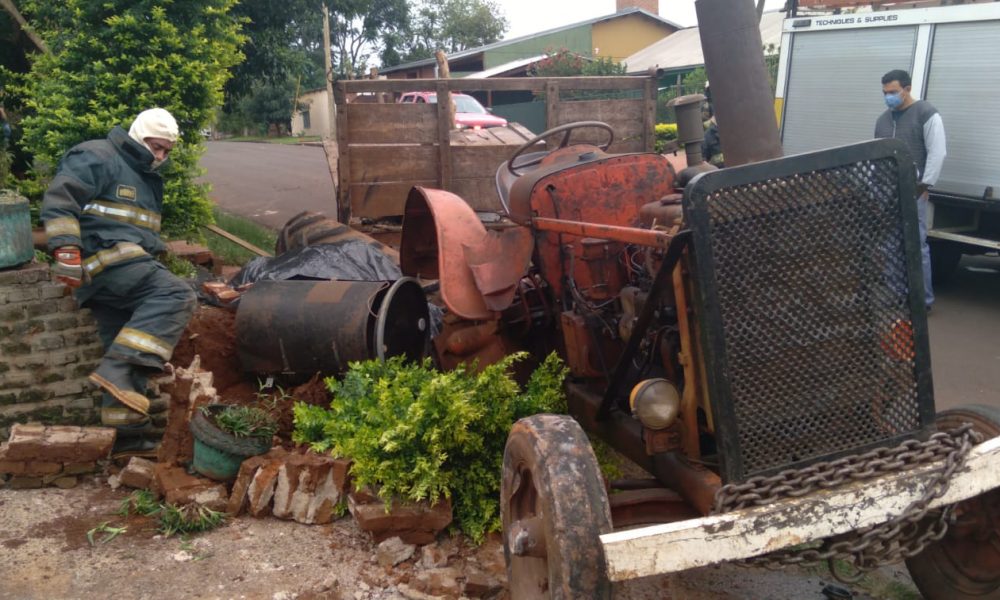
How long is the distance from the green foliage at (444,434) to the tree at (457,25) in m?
49.4

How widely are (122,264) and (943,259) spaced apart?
743cm

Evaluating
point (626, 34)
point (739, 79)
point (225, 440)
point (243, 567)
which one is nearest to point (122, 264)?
point (225, 440)

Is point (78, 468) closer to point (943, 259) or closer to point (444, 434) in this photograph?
point (444, 434)

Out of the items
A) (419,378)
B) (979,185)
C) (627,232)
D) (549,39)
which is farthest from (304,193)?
(549,39)

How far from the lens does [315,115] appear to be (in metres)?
53.0

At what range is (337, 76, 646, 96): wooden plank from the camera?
26.2ft

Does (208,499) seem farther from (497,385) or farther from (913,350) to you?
(913,350)

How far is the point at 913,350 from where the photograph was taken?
279cm

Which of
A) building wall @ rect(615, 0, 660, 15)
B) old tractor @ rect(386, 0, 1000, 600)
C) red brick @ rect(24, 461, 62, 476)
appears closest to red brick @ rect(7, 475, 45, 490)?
red brick @ rect(24, 461, 62, 476)

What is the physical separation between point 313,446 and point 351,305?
1.18m

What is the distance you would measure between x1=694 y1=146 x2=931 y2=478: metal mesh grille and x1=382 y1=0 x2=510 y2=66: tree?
50.7 metres

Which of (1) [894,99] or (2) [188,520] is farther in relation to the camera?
(1) [894,99]

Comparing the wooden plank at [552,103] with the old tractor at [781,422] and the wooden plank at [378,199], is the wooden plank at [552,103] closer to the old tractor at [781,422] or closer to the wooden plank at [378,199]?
the wooden plank at [378,199]

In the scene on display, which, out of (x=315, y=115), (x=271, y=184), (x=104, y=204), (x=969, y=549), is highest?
(x=104, y=204)
